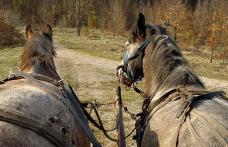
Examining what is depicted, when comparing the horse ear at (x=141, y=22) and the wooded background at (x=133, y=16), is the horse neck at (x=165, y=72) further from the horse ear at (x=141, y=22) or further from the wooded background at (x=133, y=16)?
the wooded background at (x=133, y=16)

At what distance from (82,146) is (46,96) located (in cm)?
71

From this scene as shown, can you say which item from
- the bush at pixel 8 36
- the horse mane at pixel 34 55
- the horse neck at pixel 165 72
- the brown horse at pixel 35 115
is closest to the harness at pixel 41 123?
the brown horse at pixel 35 115

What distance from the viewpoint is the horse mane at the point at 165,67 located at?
137 inches

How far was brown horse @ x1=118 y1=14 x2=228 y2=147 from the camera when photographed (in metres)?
2.67

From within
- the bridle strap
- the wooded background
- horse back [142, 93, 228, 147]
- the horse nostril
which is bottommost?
the wooded background

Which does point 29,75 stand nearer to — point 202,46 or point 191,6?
point 202,46

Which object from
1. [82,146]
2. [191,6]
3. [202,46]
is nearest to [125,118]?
[82,146]

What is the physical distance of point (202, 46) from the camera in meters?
35.3

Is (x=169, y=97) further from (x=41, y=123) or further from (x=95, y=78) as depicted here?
(x=95, y=78)

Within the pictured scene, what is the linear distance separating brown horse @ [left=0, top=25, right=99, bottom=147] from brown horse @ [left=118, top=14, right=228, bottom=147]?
723 mm

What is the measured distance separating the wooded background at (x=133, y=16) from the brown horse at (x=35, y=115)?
17530mm

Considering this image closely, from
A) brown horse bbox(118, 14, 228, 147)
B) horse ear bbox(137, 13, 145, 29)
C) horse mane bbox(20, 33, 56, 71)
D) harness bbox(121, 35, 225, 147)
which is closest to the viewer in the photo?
brown horse bbox(118, 14, 228, 147)

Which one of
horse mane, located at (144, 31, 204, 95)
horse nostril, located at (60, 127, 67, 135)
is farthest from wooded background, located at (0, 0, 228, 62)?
horse nostril, located at (60, 127, 67, 135)

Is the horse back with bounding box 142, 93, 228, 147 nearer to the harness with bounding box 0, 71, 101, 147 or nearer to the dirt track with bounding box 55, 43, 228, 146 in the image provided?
the harness with bounding box 0, 71, 101, 147
